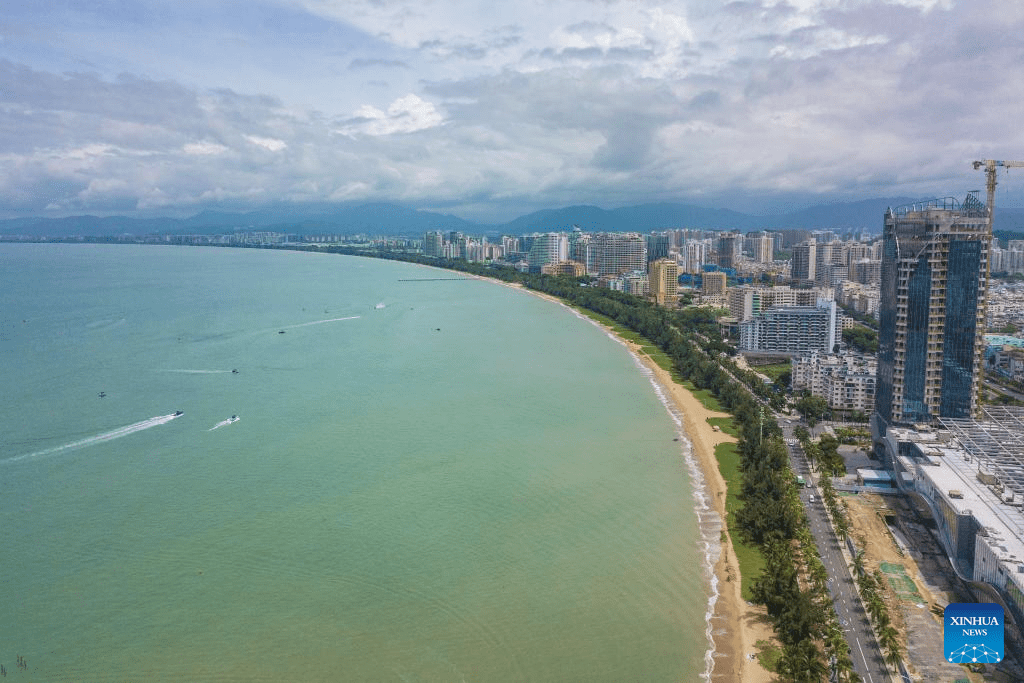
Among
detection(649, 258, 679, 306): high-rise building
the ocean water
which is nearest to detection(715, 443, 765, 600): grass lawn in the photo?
the ocean water

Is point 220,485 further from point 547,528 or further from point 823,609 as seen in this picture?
point 823,609

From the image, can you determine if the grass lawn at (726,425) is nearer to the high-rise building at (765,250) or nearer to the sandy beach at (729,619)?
the sandy beach at (729,619)

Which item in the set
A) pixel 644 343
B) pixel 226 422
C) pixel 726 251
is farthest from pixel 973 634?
pixel 726 251

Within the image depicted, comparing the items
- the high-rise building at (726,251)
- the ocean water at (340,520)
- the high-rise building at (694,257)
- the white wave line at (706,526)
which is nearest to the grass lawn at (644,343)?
the ocean water at (340,520)

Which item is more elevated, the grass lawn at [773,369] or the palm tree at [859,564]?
the grass lawn at [773,369]

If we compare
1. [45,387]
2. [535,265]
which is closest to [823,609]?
[45,387]

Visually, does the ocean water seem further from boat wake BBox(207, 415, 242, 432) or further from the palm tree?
the palm tree

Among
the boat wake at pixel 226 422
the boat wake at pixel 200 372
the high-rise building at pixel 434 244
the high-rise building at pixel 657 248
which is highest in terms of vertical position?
the high-rise building at pixel 434 244
